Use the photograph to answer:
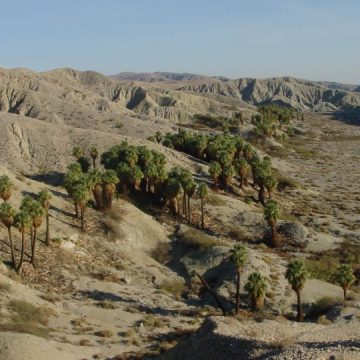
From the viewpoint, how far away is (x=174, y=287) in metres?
65.3

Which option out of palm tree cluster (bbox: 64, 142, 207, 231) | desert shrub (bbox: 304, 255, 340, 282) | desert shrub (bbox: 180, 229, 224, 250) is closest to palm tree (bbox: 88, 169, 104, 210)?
palm tree cluster (bbox: 64, 142, 207, 231)

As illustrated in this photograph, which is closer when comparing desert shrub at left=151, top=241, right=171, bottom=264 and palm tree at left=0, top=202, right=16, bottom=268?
palm tree at left=0, top=202, right=16, bottom=268

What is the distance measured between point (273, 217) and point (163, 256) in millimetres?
16934

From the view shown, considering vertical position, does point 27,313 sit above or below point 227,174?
below

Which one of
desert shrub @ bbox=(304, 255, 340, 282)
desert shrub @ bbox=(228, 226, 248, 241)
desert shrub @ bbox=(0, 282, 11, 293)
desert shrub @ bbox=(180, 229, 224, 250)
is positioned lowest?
desert shrub @ bbox=(304, 255, 340, 282)

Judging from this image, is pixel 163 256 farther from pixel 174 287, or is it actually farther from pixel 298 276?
pixel 298 276

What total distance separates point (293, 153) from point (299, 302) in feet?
388

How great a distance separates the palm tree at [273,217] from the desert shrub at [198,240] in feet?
25.7

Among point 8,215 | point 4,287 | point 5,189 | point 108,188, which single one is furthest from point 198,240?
point 4,287

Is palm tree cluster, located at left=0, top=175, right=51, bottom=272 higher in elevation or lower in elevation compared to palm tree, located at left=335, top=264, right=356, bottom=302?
higher

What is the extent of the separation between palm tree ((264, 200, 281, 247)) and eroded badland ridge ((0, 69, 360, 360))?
20 centimetres

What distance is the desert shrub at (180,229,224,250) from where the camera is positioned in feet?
240

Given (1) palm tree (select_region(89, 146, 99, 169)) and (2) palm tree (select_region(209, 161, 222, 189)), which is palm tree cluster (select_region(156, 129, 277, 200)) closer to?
(2) palm tree (select_region(209, 161, 222, 189))

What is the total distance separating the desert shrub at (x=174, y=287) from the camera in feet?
211
